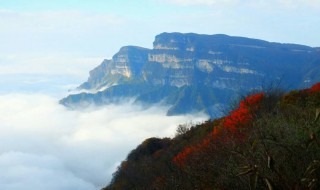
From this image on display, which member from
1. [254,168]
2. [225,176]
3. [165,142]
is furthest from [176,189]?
[165,142]

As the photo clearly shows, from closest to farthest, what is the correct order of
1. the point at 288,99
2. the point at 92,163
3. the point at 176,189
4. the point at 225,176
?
the point at 225,176, the point at 176,189, the point at 288,99, the point at 92,163

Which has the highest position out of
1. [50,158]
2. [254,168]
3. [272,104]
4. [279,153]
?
[254,168]

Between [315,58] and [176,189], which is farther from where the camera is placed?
[315,58]

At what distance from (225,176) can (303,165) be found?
2.48 m

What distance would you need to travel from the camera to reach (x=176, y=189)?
1334 cm

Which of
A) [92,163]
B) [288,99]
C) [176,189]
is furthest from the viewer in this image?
[92,163]

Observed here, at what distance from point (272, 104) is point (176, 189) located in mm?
19476

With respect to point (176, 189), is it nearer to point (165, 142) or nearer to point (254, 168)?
point (254, 168)

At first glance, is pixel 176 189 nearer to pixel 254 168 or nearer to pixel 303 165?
pixel 303 165

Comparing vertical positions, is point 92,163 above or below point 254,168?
below

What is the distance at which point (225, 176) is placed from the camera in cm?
1079

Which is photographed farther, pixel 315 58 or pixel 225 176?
pixel 315 58

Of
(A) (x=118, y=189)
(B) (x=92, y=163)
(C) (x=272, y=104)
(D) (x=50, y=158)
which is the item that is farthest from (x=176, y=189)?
(D) (x=50, y=158)

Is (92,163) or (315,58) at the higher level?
(315,58)
